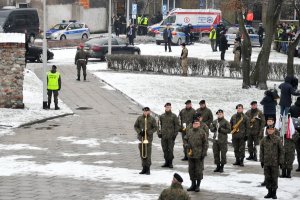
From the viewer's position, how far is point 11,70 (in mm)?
28859

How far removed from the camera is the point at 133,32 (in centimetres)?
5516

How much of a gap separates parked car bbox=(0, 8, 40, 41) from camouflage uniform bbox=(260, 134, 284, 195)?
123 feet

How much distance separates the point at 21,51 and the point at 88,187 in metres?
12.2

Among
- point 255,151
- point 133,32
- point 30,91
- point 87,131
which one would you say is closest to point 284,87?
point 255,151

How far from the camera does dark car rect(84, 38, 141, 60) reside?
1816 inches

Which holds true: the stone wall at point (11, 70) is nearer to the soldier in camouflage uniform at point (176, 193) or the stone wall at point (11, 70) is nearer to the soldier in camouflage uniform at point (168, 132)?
the soldier in camouflage uniform at point (168, 132)

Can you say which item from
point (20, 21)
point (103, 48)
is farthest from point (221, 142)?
point (20, 21)

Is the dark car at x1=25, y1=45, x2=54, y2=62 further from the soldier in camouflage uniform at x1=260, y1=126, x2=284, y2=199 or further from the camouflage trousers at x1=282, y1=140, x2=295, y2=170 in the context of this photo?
the soldier in camouflage uniform at x1=260, y1=126, x2=284, y2=199

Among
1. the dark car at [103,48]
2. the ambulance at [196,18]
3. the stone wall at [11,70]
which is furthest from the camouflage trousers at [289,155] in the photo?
the ambulance at [196,18]

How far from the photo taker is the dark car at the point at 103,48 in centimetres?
4612

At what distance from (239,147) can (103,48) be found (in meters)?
26.3

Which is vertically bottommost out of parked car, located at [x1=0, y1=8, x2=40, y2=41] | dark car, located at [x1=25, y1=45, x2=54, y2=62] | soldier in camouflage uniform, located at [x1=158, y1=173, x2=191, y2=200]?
dark car, located at [x1=25, y1=45, x2=54, y2=62]

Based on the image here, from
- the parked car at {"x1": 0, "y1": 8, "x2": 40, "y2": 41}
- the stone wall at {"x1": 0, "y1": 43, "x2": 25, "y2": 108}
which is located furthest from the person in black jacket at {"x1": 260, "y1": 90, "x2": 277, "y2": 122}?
the parked car at {"x1": 0, "y1": 8, "x2": 40, "y2": 41}

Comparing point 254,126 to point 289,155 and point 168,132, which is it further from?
point 168,132
